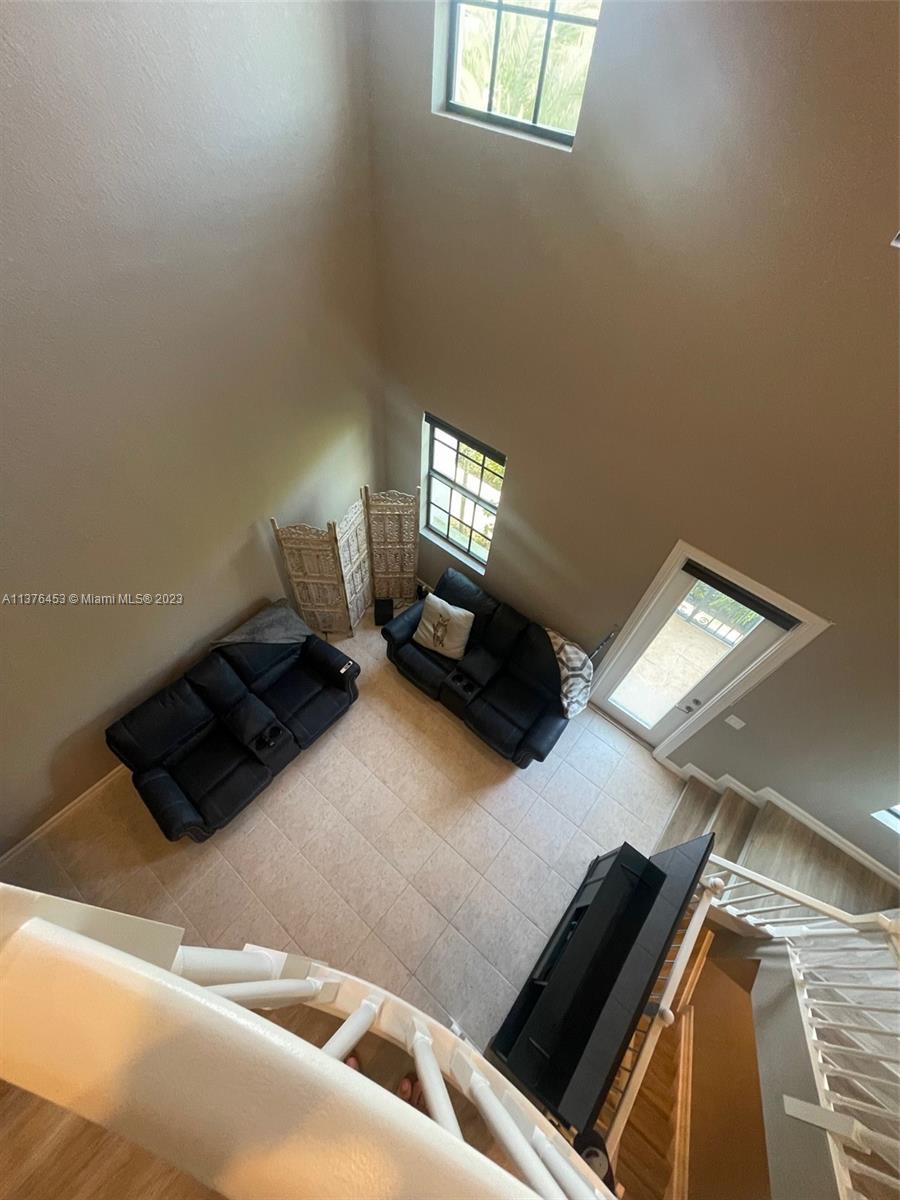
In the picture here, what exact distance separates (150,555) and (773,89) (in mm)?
3368

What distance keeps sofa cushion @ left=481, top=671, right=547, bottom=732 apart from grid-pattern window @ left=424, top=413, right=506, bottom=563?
3.43 feet

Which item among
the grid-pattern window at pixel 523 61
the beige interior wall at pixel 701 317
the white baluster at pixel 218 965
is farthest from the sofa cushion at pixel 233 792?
the grid-pattern window at pixel 523 61

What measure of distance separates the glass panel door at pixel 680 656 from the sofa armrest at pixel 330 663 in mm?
1985

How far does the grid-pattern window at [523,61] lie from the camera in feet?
6.37

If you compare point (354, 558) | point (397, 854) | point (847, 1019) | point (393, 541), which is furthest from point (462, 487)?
point (847, 1019)

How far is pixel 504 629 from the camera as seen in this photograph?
3955 millimetres

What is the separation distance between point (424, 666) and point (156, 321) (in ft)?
8.99

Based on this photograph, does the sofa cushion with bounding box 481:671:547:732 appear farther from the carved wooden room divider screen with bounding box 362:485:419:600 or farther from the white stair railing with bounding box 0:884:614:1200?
the white stair railing with bounding box 0:884:614:1200

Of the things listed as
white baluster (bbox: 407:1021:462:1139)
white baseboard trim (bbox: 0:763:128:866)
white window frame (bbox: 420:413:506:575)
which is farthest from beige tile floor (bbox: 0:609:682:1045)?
white baluster (bbox: 407:1021:462:1139)

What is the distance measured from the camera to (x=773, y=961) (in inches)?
109

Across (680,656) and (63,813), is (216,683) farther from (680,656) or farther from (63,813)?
(680,656)

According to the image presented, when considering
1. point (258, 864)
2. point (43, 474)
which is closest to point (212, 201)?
point (43, 474)

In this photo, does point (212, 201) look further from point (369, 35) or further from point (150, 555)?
point (150, 555)

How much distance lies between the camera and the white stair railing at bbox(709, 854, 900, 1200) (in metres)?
1.91
